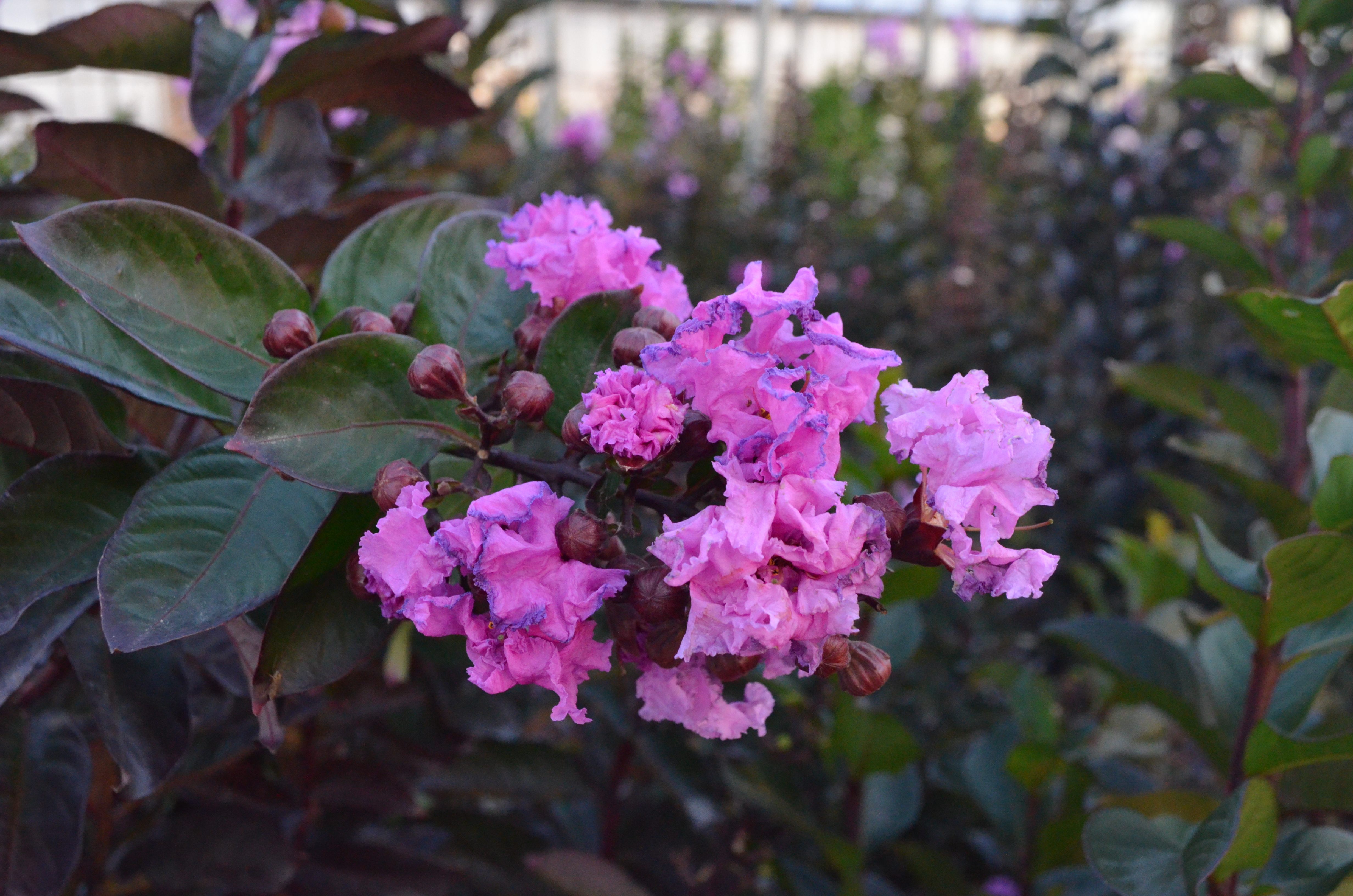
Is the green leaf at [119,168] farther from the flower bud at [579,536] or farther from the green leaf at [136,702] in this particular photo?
the flower bud at [579,536]

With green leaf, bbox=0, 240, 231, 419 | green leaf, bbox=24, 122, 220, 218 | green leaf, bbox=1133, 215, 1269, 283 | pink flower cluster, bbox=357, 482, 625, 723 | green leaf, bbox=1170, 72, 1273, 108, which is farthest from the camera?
green leaf, bbox=1170, 72, 1273, 108

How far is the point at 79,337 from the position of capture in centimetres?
67

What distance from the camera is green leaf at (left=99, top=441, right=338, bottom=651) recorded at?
0.59m

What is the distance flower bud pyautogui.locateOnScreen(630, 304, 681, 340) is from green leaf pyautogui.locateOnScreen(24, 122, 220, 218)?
467 mm

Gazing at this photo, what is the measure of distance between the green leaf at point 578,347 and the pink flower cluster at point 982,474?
0.20 m

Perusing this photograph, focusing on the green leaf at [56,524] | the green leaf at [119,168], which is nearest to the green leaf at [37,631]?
the green leaf at [56,524]

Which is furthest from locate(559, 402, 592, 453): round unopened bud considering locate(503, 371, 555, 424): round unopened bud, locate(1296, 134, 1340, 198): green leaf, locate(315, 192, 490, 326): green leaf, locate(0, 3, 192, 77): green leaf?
locate(1296, 134, 1340, 198): green leaf

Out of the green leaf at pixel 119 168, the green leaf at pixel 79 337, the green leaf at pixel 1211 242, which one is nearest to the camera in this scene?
the green leaf at pixel 79 337

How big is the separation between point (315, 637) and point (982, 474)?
41 centimetres

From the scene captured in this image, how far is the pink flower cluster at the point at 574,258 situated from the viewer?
0.71 m

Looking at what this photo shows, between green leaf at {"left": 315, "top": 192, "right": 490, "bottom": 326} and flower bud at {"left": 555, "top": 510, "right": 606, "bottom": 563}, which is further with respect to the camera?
green leaf at {"left": 315, "top": 192, "right": 490, "bottom": 326}

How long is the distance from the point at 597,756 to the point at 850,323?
2261 millimetres

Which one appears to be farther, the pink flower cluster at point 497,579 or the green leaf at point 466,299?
the green leaf at point 466,299

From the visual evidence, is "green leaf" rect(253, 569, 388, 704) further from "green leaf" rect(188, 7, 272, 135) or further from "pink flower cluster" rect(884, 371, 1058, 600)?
"green leaf" rect(188, 7, 272, 135)
